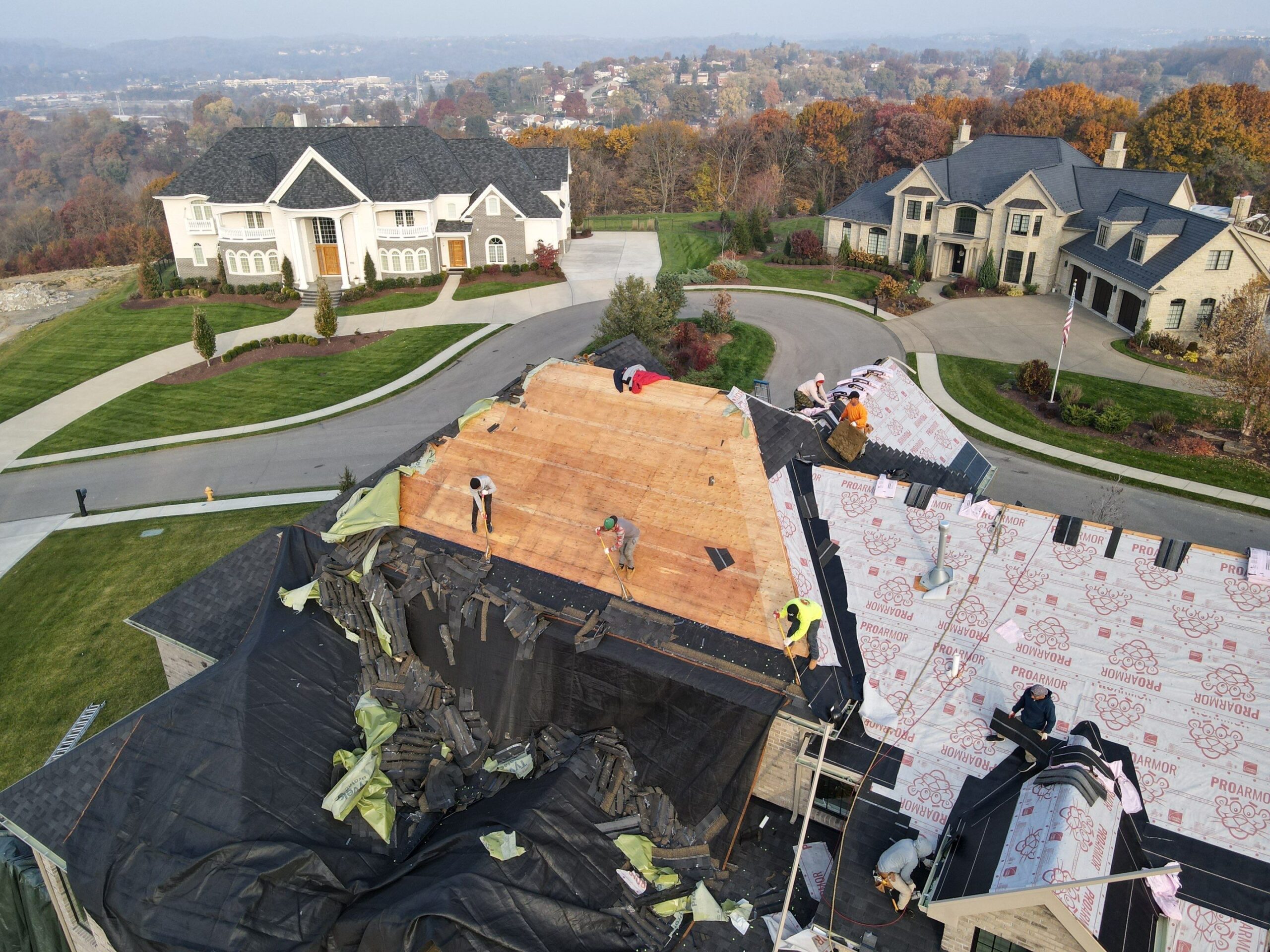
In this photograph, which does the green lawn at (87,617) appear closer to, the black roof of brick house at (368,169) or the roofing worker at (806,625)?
Result: the roofing worker at (806,625)

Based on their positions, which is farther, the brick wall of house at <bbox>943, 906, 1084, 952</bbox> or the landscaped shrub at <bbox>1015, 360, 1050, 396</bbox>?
the landscaped shrub at <bbox>1015, 360, 1050, 396</bbox>

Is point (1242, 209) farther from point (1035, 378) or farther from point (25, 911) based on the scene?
point (25, 911)

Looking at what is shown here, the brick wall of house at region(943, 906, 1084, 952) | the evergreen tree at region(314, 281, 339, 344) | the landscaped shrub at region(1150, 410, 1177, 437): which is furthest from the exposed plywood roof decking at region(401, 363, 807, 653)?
the evergreen tree at region(314, 281, 339, 344)

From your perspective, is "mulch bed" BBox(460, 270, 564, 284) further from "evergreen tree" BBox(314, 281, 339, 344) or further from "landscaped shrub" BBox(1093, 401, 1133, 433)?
"landscaped shrub" BBox(1093, 401, 1133, 433)

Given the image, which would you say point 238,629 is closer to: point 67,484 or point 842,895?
point 842,895

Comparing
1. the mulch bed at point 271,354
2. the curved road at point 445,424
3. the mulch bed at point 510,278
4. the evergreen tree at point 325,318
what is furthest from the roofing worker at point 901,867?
the mulch bed at point 510,278

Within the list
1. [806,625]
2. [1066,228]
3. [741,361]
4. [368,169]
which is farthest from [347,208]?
[806,625]

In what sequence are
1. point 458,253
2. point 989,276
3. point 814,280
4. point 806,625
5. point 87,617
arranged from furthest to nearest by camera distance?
point 458,253
point 814,280
point 989,276
point 87,617
point 806,625
